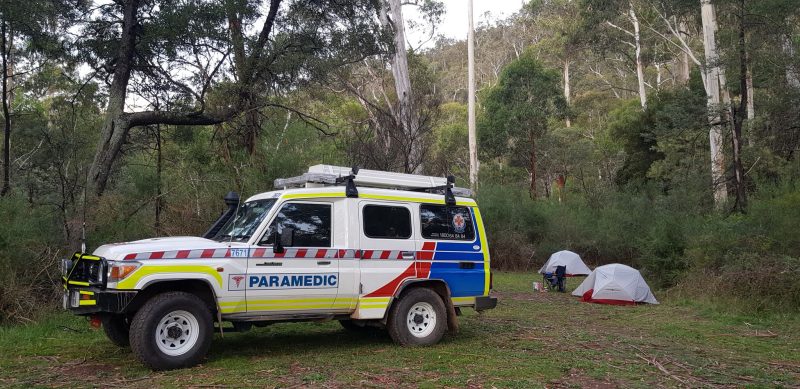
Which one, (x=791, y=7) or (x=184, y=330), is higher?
(x=791, y=7)

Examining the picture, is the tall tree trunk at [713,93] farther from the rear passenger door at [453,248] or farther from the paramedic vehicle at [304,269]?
the paramedic vehicle at [304,269]

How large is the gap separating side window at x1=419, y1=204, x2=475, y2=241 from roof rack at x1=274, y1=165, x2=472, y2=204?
0.19m

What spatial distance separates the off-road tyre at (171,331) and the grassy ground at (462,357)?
0.20m

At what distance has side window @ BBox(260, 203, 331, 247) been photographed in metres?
8.06

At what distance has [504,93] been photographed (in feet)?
123

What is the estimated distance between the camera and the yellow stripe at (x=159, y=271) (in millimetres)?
6988

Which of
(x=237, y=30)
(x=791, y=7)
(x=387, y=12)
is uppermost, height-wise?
(x=387, y=12)

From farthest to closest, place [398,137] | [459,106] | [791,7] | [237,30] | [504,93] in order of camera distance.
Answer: [459,106], [504,93], [398,137], [791,7], [237,30]

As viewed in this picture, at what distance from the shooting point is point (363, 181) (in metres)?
8.86

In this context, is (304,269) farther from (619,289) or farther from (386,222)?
(619,289)

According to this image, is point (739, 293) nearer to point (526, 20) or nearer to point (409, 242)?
point (409, 242)

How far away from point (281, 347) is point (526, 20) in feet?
156

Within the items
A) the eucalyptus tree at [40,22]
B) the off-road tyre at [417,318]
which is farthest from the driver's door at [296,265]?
the eucalyptus tree at [40,22]

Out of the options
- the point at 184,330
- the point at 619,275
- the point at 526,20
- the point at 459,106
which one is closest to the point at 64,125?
the point at 184,330
